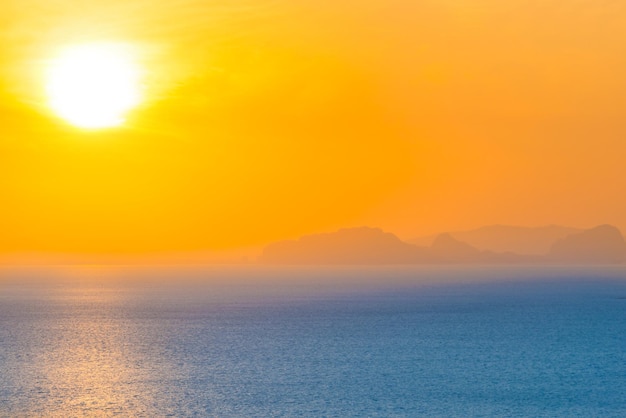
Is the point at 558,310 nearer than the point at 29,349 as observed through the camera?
No

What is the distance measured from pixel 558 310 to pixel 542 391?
114 meters

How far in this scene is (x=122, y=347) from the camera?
393 feet

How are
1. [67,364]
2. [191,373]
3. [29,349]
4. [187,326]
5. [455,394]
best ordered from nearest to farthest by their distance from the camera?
[455,394] → [191,373] → [67,364] → [29,349] → [187,326]

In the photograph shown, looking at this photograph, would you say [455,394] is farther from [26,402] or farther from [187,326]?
[187,326]

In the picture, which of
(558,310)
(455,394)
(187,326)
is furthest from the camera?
(558,310)

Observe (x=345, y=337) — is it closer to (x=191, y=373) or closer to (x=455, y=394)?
(x=191, y=373)

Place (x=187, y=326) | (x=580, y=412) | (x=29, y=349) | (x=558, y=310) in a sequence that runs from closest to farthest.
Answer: (x=580, y=412), (x=29, y=349), (x=187, y=326), (x=558, y=310)

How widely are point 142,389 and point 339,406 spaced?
2216 cm

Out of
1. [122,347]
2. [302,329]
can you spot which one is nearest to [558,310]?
[302,329]

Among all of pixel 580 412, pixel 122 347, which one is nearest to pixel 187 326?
pixel 122 347

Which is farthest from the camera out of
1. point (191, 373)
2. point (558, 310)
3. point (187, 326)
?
point (558, 310)

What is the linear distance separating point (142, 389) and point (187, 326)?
7006 cm

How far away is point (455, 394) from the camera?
80.6 m

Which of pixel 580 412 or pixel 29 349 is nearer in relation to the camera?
pixel 580 412
